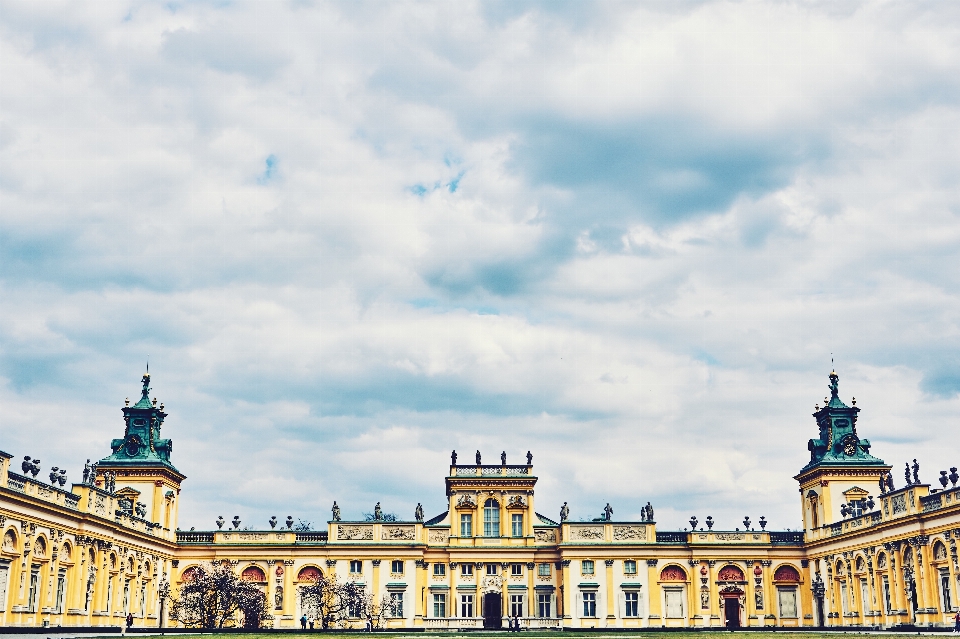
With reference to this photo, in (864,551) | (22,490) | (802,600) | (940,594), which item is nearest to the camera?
(22,490)

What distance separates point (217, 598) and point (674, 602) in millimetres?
34473

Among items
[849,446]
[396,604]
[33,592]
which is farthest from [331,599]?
[849,446]

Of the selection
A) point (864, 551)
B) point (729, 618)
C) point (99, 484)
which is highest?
point (99, 484)

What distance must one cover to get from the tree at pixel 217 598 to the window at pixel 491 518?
59.0ft

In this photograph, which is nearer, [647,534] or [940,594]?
[940,594]

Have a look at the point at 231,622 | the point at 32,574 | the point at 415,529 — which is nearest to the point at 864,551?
the point at 415,529

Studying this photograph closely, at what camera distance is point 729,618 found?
2911 inches

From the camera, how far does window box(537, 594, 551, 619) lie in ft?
245

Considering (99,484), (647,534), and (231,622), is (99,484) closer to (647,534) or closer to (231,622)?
(231,622)

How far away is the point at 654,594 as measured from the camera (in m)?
73.9

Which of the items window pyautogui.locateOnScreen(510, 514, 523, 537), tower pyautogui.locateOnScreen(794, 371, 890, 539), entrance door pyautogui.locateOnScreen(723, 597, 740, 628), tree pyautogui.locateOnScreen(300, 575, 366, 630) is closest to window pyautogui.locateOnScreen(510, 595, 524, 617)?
window pyautogui.locateOnScreen(510, 514, 523, 537)

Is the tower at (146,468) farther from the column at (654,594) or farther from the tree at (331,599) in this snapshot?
the column at (654,594)

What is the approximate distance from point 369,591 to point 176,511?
16.7 meters

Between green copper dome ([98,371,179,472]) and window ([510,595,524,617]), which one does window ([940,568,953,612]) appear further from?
green copper dome ([98,371,179,472])
